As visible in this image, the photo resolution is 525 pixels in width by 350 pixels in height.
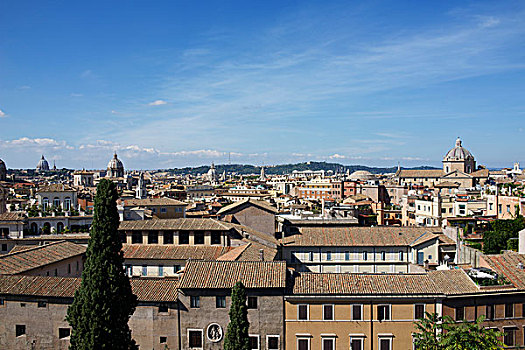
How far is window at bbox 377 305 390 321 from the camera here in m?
25.2

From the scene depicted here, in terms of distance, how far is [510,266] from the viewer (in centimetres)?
2889

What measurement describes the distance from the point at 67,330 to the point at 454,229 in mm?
30621

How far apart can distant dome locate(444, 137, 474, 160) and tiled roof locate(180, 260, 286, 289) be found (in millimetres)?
121525

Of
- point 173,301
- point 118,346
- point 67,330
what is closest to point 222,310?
point 173,301

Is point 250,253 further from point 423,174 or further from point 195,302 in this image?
point 423,174

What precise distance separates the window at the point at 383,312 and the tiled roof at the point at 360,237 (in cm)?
1297

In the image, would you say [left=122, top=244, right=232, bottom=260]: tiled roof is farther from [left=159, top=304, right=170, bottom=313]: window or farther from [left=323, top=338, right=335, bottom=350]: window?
[left=323, top=338, right=335, bottom=350]: window

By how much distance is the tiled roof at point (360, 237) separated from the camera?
38.4m

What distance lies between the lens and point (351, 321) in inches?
993

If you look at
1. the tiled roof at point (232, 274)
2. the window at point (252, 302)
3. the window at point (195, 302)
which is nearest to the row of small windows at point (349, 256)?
the tiled roof at point (232, 274)

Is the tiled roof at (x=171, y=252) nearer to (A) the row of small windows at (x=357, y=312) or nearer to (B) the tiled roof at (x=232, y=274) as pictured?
(B) the tiled roof at (x=232, y=274)

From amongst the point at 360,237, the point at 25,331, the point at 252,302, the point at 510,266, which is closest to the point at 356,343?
the point at 252,302

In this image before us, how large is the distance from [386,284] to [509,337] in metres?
6.61

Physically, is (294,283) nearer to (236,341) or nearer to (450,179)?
(236,341)
